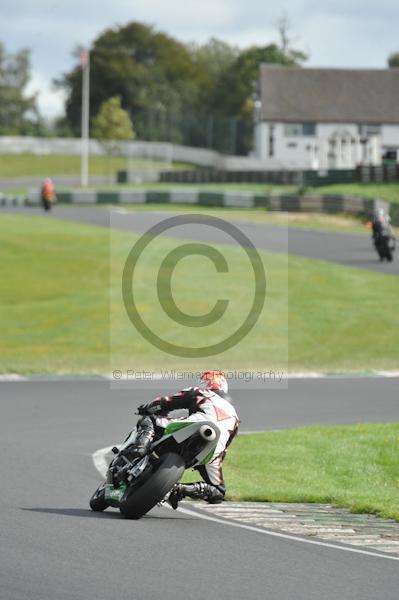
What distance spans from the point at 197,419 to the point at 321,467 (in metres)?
4.24

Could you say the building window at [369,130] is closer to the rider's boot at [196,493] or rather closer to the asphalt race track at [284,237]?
the asphalt race track at [284,237]

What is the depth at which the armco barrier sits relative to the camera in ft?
186

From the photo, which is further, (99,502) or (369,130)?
(369,130)

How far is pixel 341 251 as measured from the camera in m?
44.5

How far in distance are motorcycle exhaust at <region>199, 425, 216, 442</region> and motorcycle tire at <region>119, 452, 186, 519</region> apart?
251 mm

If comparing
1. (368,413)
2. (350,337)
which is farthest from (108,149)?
(368,413)

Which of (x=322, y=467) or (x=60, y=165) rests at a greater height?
(x=60, y=165)

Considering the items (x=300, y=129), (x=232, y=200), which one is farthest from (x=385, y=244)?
(x=300, y=129)

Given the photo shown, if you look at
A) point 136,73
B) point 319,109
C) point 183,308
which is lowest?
point 183,308

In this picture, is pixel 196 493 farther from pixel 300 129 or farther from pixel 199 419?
pixel 300 129

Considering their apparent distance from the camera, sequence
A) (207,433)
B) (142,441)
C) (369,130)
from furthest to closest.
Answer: (369,130) < (142,441) < (207,433)

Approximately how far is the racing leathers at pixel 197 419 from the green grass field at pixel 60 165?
84642 millimetres

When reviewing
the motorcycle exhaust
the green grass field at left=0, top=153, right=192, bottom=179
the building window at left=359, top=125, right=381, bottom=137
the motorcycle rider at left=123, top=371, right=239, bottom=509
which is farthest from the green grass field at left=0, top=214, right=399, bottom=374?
the building window at left=359, top=125, right=381, bottom=137

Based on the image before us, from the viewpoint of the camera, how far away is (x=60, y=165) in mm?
111000
